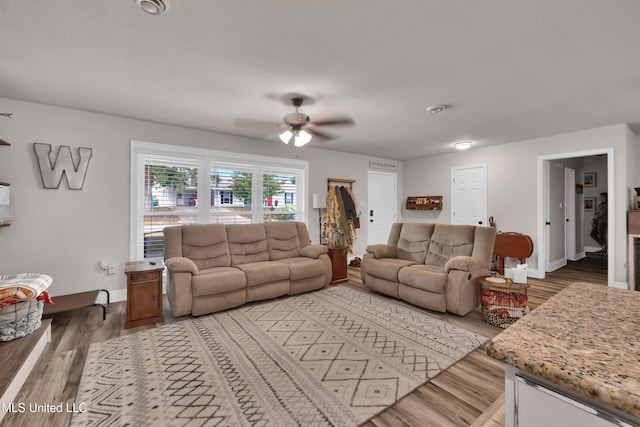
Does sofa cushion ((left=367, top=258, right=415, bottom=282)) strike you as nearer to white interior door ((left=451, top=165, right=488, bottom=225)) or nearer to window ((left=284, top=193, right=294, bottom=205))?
window ((left=284, top=193, right=294, bottom=205))

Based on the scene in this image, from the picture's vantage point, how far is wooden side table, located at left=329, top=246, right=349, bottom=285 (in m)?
4.61

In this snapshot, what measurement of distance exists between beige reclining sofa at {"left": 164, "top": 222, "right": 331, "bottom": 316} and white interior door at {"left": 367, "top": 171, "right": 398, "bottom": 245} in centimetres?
237

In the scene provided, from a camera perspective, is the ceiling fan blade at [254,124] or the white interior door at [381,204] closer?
the ceiling fan blade at [254,124]

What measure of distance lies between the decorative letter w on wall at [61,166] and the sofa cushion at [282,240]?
2409 millimetres

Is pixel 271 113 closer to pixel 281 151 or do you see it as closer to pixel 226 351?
pixel 281 151

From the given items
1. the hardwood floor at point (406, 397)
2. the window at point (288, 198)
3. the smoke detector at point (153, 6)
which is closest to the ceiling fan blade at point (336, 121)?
the window at point (288, 198)

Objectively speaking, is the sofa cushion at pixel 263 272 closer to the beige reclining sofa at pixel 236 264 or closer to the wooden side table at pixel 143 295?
the beige reclining sofa at pixel 236 264

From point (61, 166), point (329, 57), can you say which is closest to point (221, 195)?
point (61, 166)

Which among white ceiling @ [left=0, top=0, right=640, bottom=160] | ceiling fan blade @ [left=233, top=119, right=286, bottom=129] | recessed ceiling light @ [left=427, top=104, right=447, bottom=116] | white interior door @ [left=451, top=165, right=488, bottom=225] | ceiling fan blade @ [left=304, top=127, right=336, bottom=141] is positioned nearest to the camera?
white ceiling @ [left=0, top=0, right=640, bottom=160]

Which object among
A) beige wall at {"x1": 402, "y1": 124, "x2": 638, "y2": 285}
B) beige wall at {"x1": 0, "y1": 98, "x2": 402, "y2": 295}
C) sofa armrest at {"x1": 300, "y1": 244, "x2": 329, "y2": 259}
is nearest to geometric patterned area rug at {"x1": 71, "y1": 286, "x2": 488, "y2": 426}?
sofa armrest at {"x1": 300, "y1": 244, "x2": 329, "y2": 259}

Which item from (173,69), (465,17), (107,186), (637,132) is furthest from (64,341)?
(637,132)

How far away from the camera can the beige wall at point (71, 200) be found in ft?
10.6

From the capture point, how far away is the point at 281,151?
5227mm

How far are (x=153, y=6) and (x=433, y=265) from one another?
381 centimetres
